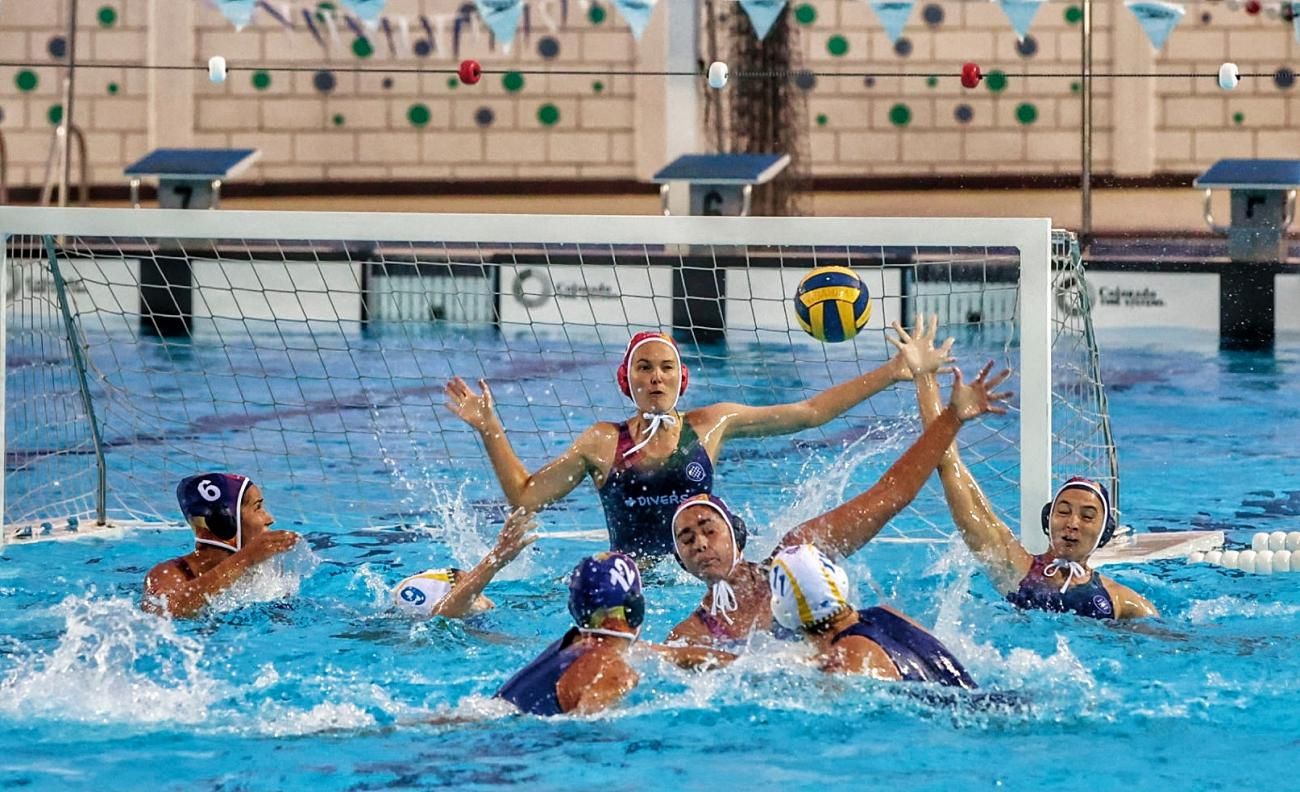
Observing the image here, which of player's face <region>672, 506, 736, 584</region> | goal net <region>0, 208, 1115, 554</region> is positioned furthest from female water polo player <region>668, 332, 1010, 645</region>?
goal net <region>0, 208, 1115, 554</region>

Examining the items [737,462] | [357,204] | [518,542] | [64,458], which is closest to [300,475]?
[64,458]

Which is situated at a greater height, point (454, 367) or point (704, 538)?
point (704, 538)

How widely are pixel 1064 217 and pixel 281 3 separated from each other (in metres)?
8.27

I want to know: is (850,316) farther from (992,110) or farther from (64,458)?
(992,110)

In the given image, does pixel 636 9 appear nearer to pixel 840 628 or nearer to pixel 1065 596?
pixel 1065 596

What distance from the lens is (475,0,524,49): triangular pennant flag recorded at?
9.61 metres

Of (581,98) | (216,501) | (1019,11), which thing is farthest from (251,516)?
(581,98)

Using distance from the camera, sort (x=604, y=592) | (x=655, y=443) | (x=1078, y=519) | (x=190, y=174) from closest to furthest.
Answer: (x=604, y=592) → (x=1078, y=519) → (x=655, y=443) → (x=190, y=174)

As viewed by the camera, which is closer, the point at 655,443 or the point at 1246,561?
the point at 655,443

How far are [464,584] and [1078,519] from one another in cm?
171

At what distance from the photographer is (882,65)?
17828mm

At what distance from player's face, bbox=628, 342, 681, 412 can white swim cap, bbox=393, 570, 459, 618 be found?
0.78 m

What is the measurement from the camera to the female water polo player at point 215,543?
5141mm

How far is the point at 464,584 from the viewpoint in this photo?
4918 millimetres
